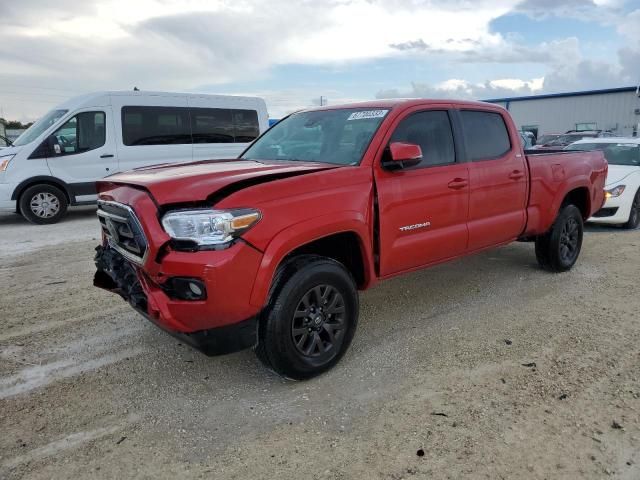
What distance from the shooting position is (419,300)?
4.96m

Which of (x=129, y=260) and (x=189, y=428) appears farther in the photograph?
(x=129, y=260)

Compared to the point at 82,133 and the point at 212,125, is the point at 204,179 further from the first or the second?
the point at 212,125

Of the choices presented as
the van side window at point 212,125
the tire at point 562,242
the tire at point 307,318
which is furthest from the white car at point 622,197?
the van side window at point 212,125

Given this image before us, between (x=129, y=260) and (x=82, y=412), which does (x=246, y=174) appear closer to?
(x=129, y=260)

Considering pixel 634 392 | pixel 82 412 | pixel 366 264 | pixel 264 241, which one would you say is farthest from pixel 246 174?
pixel 634 392

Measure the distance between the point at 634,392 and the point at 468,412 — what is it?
1122mm

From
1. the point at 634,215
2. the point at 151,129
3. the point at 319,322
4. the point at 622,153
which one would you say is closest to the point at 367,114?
the point at 319,322

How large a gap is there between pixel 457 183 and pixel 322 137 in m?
1.20

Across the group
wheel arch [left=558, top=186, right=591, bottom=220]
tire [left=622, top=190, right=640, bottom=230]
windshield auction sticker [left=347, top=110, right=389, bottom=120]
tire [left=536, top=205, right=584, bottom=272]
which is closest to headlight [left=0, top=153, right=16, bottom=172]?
windshield auction sticker [left=347, top=110, right=389, bottom=120]

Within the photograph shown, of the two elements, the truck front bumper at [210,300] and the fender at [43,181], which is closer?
the truck front bumper at [210,300]

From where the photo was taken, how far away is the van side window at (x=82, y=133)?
31.7ft

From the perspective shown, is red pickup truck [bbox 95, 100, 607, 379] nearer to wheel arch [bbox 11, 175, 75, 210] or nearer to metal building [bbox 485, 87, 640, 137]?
wheel arch [bbox 11, 175, 75, 210]

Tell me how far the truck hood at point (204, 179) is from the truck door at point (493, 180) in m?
1.59

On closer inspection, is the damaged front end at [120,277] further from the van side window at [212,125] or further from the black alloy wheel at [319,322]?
the van side window at [212,125]
